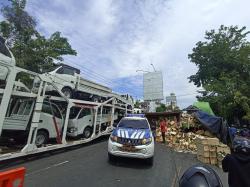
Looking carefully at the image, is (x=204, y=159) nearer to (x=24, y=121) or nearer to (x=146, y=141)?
(x=146, y=141)

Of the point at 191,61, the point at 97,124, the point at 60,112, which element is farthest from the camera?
the point at 191,61

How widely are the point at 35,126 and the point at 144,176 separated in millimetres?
4199

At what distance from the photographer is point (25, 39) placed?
1930 centimetres

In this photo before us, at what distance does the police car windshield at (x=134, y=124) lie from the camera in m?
9.64

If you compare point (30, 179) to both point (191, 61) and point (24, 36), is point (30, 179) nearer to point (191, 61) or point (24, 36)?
point (24, 36)

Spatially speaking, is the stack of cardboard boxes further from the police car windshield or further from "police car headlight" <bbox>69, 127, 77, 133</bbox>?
"police car headlight" <bbox>69, 127, 77, 133</bbox>

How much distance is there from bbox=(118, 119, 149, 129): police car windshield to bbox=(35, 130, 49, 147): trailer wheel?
3098 mm

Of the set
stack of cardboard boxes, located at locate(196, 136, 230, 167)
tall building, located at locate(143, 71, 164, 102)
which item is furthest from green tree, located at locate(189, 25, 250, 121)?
stack of cardboard boxes, located at locate(196, 136, 230, 167)

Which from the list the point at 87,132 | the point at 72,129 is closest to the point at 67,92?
the point at 72,129

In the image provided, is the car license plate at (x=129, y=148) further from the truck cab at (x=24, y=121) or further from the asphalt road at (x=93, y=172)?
the truck cab at (x=24, y=121)

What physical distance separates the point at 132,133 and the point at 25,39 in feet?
49.5

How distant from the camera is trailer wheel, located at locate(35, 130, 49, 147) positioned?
29.5 feet

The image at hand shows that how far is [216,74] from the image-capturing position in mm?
33156

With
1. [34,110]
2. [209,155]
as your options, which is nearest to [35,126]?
[34,110]
